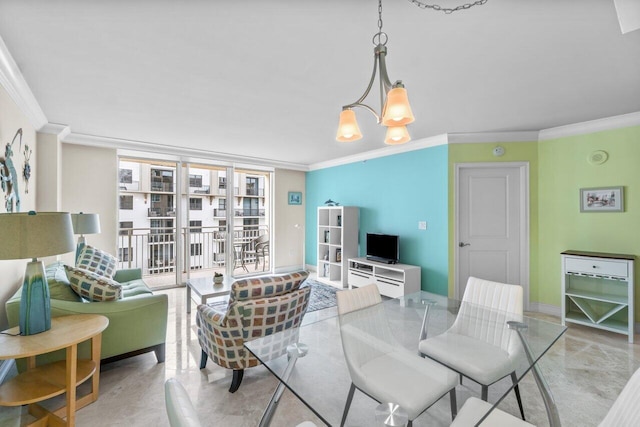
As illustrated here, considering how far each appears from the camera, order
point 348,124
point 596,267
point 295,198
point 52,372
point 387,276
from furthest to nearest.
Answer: point 295,198, point 387,276, point 596,267, point 52,372, point 348,124

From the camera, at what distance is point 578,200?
3.44 m

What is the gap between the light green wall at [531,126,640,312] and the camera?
3.11 meters

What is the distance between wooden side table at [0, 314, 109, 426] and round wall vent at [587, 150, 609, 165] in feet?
16.4

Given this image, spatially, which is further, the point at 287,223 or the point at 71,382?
the point at 287,223

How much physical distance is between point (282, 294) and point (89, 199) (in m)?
3.82

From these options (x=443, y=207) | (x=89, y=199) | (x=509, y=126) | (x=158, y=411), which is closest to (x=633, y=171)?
(x=509, y=126)

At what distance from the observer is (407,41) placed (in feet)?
5.96

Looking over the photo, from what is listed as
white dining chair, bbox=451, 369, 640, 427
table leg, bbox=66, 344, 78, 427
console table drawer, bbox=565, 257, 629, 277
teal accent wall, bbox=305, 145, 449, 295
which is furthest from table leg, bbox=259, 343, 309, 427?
console table drawer, bbox=565, 257, 629, 277

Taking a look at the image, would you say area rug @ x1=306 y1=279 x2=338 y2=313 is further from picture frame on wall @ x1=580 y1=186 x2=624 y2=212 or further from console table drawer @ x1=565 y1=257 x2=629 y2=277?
picture frame on wall @ x1=580 y1=186 x2=624 y2=212

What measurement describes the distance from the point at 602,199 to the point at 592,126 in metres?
0.84

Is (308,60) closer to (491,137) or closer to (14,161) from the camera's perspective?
(14,161)

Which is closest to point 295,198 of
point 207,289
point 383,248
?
point 383,248

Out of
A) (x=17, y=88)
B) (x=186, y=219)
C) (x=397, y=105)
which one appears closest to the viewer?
(x=397, y=105)

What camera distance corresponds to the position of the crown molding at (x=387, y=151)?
4.04 metres
